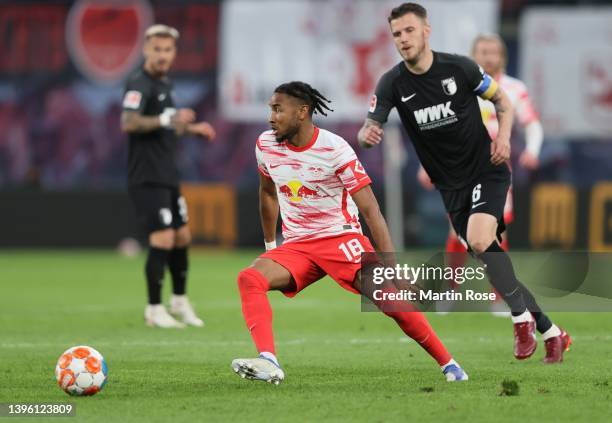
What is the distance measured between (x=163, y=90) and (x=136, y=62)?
14.3 metres

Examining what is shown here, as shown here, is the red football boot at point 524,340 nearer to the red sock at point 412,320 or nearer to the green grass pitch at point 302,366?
the green grass pitch at point 302,366

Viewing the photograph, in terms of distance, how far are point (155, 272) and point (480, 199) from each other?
338 centimetres

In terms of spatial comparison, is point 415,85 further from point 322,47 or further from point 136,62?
point 136,62

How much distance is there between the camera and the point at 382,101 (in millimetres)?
7840

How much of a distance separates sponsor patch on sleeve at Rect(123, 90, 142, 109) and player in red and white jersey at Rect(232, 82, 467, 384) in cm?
338

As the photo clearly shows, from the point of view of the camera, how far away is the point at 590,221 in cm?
1981

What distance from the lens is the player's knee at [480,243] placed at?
774cm

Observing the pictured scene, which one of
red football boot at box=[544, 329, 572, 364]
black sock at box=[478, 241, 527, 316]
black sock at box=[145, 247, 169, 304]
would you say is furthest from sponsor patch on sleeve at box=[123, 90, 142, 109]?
red football boot at box=[544, 329, 572, 364]

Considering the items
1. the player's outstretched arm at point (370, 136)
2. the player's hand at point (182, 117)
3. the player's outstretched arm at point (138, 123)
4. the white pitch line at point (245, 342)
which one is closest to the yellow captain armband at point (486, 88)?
the player's outstretched arm at point (370, 136)

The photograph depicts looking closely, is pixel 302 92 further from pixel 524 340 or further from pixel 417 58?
pixel 524 340

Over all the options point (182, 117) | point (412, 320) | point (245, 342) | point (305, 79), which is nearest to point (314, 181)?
point (412, 320)

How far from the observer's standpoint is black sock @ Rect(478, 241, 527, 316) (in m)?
7.71

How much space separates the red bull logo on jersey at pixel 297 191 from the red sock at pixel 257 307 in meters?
0.48

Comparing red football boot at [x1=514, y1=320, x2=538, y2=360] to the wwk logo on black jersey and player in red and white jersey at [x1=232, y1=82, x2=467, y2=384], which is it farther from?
the wwk logo on black jersey
